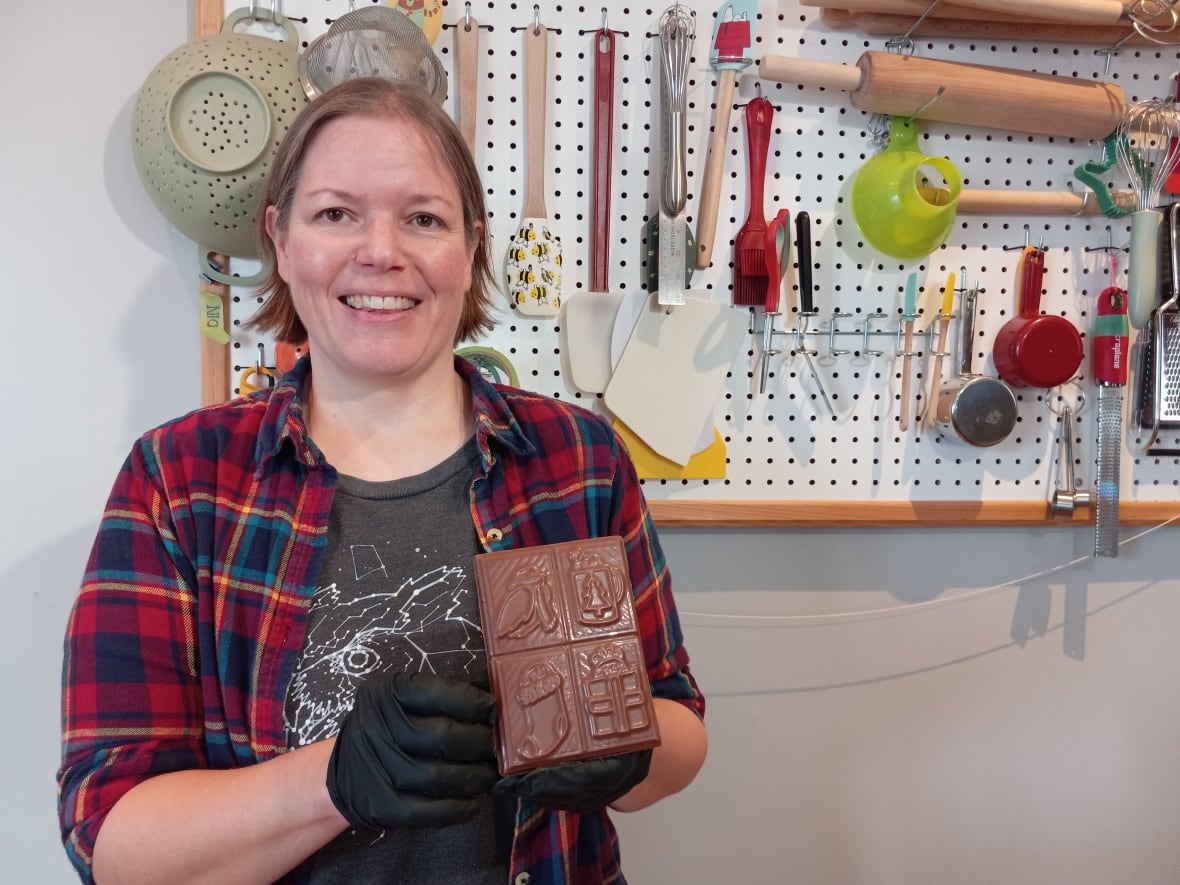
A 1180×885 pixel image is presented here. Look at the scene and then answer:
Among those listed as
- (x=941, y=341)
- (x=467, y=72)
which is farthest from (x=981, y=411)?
(x=467, y=72)

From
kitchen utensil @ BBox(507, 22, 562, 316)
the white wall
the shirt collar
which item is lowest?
the white wall

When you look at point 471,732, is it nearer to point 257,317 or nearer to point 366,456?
point 366,456

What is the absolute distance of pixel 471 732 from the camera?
686 mm

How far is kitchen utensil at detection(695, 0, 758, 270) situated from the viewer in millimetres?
1214

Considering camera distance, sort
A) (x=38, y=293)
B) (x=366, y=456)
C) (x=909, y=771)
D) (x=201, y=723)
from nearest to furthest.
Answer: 1. (x=201, y=723)
2. (x=366, y=456)
3. (x=38, y=293)
4. (x=909, y=771)

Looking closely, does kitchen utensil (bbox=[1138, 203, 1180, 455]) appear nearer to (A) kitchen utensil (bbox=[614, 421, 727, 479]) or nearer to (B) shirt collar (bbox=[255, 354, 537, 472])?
(A) kitchen utensil (bbox=[614, 421, 727, 479])

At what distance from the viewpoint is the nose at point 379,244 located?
2.68 feet

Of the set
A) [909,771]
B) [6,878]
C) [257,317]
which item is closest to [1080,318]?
[909,771]

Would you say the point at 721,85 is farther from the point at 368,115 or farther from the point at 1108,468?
the point at 1108,468

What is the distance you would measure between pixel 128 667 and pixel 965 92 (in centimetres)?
142

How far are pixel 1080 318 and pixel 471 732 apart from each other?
1.32m

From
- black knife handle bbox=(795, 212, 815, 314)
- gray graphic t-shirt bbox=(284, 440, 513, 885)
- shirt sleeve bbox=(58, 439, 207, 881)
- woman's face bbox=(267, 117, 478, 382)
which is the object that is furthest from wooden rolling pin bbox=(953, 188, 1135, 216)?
shirt sleeve bbox=(58, 439, 207, 881)

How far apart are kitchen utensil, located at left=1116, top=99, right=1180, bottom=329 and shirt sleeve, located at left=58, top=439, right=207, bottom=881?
5.06ft

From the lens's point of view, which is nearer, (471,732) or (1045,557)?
(471,732)
